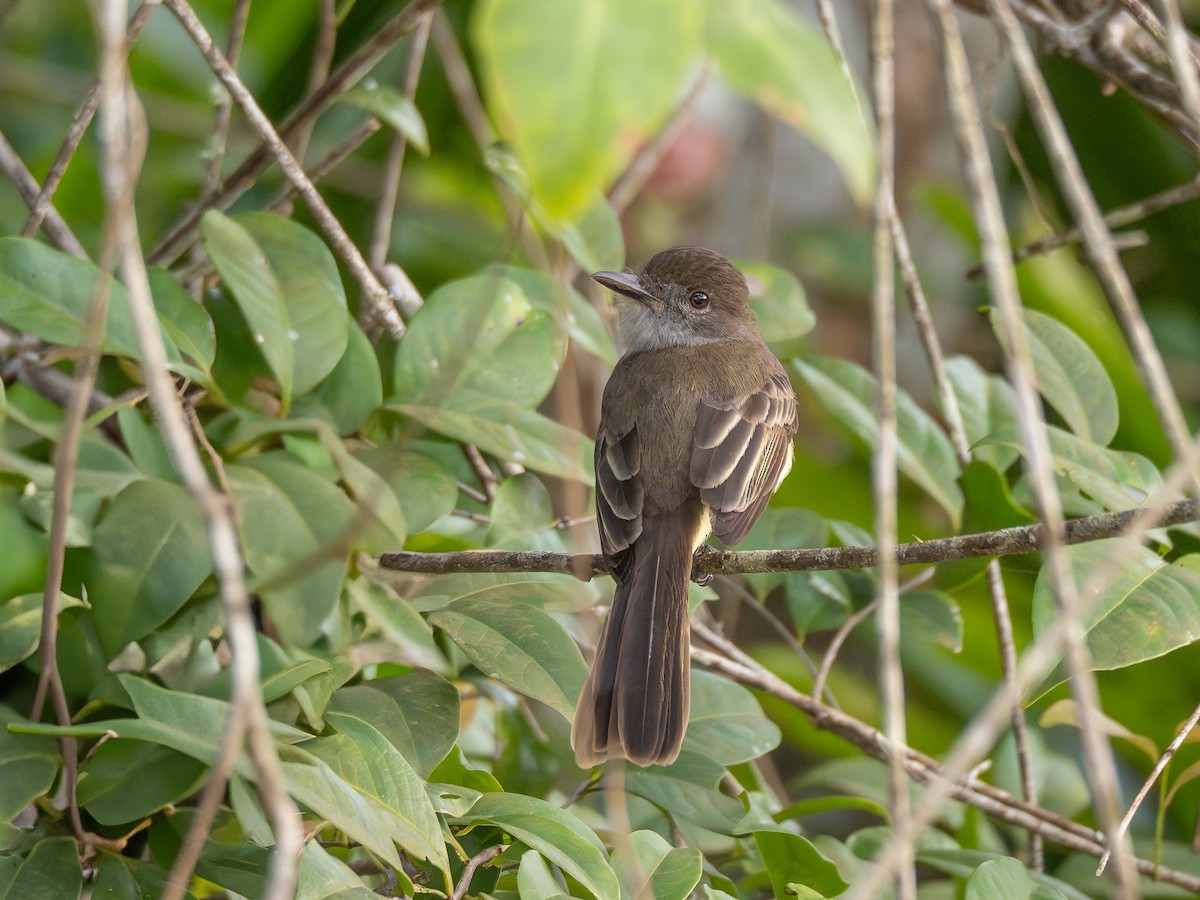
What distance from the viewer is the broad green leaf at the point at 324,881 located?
5.52 feet

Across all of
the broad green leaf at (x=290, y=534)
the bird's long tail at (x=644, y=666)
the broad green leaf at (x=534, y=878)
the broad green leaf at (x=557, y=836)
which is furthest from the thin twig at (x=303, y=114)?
the broad green leaf at (x=534, y=878)

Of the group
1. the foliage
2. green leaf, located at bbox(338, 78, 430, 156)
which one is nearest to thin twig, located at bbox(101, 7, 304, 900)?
A: the foliage

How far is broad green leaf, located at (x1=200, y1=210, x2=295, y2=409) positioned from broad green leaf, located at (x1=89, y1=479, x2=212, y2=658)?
1.39ft

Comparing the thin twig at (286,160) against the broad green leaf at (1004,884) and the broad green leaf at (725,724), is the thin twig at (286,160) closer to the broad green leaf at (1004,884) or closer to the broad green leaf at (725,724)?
the broad green leaf at (725,724)

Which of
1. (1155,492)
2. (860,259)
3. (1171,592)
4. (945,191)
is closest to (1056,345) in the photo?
(1155,492)

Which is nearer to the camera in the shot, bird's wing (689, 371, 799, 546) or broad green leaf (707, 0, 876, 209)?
broad green leaf (707, 0, 876, 209)

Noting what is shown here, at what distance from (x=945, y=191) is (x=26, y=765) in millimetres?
4685

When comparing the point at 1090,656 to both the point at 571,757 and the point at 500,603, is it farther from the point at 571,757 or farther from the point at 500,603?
the point at 571,757

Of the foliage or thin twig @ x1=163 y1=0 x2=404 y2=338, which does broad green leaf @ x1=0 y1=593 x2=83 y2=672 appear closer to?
the foliage

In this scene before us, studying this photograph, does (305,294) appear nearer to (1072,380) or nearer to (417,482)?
(417,482)

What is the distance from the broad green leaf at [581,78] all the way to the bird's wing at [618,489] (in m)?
1.97

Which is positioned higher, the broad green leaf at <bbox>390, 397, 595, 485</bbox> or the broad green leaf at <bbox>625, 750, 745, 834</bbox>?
the broad green leaf at <bbox>390, 397, 595, 485</bbox>

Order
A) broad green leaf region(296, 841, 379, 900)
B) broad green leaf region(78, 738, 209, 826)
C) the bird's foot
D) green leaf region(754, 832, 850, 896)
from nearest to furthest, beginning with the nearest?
broad green leaf region(296, 841, 379, 900) → broad green leaf region(78, 738, 209, 826) → green leaf region(754, 832, 850, 896) → the bird's foot

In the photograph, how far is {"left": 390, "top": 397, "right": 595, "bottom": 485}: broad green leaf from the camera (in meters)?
2.53
